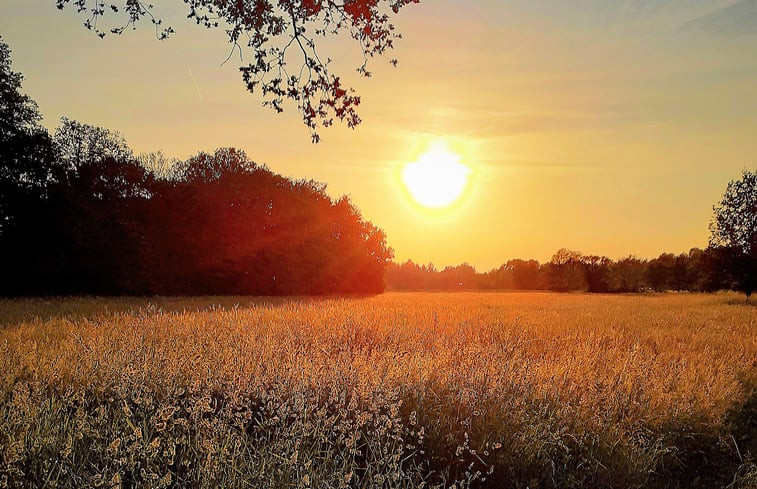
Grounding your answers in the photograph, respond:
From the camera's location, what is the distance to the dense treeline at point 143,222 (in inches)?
1141

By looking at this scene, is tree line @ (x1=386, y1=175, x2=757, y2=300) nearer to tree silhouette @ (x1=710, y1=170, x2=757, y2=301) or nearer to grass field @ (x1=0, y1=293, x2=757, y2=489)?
tree silhouette @ (x1=710, y1=170, x2=757, y2=301)

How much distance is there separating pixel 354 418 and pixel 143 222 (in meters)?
30.1

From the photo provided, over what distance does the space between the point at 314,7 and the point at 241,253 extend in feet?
102

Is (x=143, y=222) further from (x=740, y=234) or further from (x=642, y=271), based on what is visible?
(x=642, y=271)

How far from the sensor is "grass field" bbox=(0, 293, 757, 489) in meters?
4.75

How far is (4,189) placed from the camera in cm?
2827

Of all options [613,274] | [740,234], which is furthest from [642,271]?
[740,234]

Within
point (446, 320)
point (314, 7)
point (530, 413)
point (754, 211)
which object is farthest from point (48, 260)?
point (754, 211)

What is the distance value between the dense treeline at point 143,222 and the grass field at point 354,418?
2151cm

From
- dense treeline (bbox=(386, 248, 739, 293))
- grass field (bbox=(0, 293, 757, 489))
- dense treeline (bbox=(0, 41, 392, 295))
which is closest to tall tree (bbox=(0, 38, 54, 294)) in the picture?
dense treeline (bbox=(0, 41, 392, 295))

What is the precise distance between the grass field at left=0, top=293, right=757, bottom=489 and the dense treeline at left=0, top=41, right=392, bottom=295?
70.6ft

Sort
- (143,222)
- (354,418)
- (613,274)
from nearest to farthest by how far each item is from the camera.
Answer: (354,418) < (143,222) < (613,274)

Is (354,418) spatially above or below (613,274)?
below

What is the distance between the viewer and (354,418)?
6.28 meters
